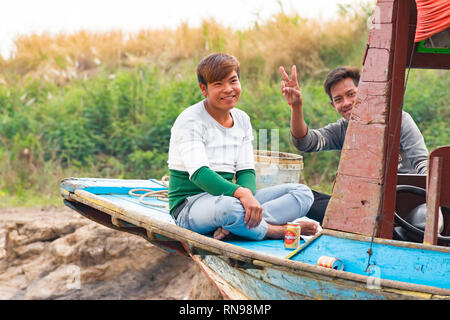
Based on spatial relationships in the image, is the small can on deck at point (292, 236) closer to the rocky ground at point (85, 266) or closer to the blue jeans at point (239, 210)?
the blue jeans at point (239, 210)

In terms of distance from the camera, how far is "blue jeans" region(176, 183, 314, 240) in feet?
11.5

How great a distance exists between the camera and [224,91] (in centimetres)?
359

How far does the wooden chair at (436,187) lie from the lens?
287 centimetres

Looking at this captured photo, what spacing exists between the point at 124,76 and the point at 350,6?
3.90m

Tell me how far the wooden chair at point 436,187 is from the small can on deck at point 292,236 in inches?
32.8

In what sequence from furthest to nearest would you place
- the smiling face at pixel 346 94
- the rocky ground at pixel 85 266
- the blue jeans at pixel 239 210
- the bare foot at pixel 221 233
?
1. the rocky ground at pixel 85 266
2. the smiling face at pixel 346 94
3. the bare foot at pixel 221 233
4. the blue jeans at pixel 239 210

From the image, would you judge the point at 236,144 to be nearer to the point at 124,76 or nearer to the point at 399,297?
the point at 399,297

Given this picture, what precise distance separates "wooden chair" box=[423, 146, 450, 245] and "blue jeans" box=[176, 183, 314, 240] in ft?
3.50

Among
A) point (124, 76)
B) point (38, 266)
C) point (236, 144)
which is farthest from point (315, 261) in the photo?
point (124, 76)

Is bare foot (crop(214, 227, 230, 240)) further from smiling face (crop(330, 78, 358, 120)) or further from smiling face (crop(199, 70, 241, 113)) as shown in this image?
smiling face (crop(330, 78, 358, 120))

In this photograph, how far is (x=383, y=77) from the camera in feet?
9.49

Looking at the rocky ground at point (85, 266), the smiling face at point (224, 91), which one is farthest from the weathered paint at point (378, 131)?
the rocky ground at point (85, 266)

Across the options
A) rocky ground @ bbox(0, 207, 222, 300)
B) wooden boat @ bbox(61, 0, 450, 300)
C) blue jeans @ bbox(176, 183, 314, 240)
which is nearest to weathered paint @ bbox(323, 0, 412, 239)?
wooden boat @ bbox(61, 0, 450, 300)

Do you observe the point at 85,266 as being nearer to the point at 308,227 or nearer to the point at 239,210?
the point at 308,227
